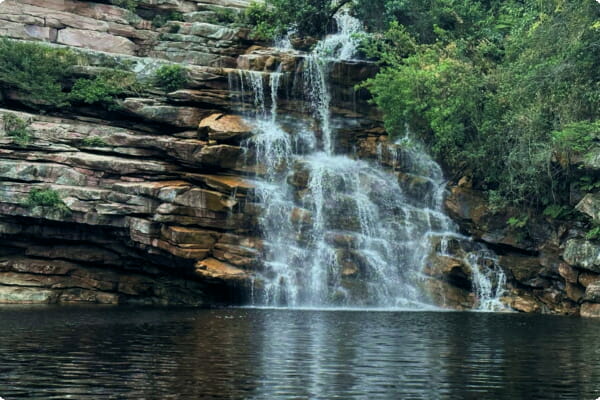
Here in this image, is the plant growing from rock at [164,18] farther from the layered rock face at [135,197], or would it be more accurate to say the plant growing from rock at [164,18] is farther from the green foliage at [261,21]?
the layered rock face at [135,197]

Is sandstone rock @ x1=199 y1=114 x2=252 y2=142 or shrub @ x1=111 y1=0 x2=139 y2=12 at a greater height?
shrub @ x1=111 y1=0 x2=139 y2=12

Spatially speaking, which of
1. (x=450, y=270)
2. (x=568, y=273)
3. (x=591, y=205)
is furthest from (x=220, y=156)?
(x=591, y=205)

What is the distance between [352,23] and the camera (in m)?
46.9

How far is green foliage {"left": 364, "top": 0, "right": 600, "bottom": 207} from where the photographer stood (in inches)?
1236

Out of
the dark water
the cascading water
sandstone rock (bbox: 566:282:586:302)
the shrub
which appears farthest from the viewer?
the shrub

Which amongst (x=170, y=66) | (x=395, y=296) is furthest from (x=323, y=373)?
(x=170, y=66)

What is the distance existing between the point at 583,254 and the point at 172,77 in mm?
20987

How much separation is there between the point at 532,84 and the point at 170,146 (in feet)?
51.9

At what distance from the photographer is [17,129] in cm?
3409

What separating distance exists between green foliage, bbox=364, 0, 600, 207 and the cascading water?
2.73m

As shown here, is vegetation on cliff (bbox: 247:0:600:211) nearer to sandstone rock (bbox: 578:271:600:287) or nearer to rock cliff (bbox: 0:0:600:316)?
rock cliff (bbox: 0:0:600:316)

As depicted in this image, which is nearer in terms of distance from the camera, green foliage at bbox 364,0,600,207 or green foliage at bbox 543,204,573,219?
green foliage at bbox 364,0,600,207

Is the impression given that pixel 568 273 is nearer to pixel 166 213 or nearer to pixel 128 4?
→ pixel 166 213

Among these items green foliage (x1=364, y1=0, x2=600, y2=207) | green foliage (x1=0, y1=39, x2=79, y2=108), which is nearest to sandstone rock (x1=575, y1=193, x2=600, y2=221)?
green foliage (x1=364, y1=0, x2=600, y2=207)
